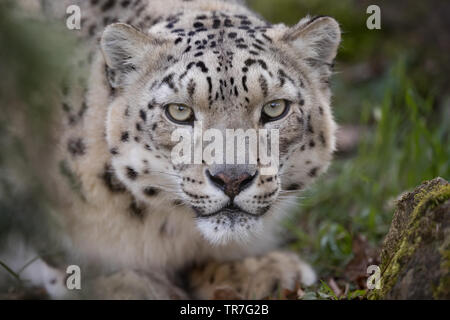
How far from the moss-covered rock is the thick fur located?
109cm

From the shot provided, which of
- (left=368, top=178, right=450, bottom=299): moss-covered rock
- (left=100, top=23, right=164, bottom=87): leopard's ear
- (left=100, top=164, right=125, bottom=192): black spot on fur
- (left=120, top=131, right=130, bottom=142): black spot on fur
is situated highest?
(left=100, top=23, right=164, bottom=87): leopard's ear

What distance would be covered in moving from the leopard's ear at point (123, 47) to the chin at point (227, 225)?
1290 millimetres

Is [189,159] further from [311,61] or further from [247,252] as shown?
[247,252]

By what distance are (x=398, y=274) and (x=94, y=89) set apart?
291cm

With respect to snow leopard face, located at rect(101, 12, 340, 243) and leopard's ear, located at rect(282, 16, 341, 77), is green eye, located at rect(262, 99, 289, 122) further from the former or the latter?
leopard's ear, located at rect(282, 16, 341, 77)

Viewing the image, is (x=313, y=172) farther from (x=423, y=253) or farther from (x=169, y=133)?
(x=423, y=253)

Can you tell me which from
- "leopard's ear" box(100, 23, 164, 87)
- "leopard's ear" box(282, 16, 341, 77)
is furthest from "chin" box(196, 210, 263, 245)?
"leopard's ear" box(282, 16, 341, 77)

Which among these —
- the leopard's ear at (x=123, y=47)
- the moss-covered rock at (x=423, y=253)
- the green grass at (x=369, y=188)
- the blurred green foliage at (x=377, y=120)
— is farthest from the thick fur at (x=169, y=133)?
the moss-covered rock at (x=423, y=253)

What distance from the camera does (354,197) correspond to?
7.21 m

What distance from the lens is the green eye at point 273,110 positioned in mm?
4492

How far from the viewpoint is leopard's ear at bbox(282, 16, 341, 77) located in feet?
15.9

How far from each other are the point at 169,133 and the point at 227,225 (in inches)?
30.3

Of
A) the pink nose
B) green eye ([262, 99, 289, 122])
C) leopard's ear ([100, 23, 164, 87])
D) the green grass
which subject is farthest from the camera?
the green grass

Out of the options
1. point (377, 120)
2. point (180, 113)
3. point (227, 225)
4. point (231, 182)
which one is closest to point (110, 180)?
point (180, 113)
